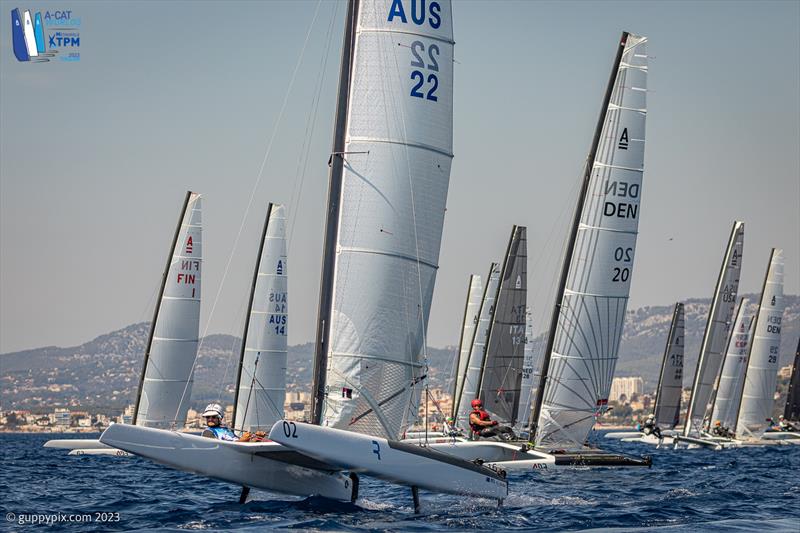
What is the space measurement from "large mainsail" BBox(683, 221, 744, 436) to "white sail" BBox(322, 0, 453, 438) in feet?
107

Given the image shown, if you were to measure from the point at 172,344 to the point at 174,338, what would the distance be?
7.6 inches

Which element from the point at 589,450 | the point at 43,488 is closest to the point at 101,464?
the point at 43,488

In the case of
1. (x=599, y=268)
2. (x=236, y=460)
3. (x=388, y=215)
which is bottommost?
(x=236, y=460)

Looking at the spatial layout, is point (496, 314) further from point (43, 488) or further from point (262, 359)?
point (43, 488)

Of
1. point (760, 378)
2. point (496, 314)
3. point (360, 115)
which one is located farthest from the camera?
point (760, 378)

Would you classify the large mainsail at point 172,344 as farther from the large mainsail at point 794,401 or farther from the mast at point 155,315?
the large mainsail at point 794,401

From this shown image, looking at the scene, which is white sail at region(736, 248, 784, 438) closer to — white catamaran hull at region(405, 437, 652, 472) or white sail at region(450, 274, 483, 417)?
white sail at region(450, 274, 483, 417)

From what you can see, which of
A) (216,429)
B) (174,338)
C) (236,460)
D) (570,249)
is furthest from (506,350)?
(236,460)

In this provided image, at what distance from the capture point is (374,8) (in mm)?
18438

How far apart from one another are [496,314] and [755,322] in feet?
67.8

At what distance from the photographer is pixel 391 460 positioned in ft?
52.9

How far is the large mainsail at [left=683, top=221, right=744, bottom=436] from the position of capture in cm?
4900

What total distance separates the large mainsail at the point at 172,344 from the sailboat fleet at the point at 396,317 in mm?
48

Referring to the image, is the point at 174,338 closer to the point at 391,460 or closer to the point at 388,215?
the point at 388,215
